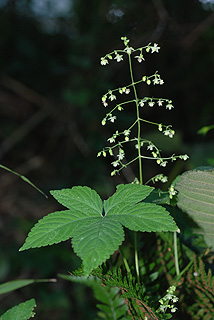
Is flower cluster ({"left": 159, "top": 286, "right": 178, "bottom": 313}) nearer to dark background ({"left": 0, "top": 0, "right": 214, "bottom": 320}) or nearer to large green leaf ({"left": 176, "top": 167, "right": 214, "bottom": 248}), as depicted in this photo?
large green leaf ({"left": 176, "top": 167, "right": 214, "bottom": 248})

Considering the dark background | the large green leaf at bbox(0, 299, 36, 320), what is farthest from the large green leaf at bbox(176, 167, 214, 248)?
the dark background

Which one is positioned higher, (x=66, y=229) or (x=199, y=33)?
(x=199, y=33)

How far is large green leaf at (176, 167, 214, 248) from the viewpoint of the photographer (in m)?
0.59

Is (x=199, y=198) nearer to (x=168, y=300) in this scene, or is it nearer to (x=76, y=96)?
(x=168, y=300)

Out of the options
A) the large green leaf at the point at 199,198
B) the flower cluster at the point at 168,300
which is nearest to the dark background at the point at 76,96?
the large green leaf at the point at 199,198

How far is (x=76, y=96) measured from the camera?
9.43 ft

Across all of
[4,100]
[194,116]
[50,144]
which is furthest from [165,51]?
[4,100]

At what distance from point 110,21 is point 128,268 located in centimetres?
290

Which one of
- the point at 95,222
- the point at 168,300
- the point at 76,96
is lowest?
the point at 168,300

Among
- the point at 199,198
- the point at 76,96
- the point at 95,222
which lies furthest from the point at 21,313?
the point at 76,96

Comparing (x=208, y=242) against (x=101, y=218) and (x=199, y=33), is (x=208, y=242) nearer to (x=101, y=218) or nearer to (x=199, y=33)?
A: (x=101, y=218)

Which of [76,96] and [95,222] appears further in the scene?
[76,96]

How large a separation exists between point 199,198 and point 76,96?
2372 millimetres

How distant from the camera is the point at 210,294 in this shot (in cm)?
57
